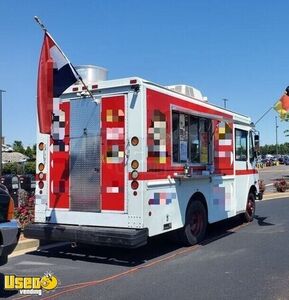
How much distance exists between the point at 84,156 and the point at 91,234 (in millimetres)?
1365

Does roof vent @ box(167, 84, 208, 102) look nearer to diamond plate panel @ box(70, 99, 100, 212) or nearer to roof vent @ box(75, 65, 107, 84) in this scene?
roof vent @ box(75, 65, 107, 84)

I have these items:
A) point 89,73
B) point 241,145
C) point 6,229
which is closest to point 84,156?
point 89,73

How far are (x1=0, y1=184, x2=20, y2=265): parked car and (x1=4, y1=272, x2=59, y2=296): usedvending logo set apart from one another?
0.60 metres

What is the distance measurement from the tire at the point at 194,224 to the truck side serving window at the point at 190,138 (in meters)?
0.89

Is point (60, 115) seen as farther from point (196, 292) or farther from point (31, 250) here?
point (196, 292)

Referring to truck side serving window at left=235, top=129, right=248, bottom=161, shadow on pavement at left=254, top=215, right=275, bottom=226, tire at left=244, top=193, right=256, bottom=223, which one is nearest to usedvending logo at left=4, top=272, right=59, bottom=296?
truck side serving window at left=235, top=129, right=248, bottom=161

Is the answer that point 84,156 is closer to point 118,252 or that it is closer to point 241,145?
point 118,252

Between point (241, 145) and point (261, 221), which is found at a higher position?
point (241, 145)

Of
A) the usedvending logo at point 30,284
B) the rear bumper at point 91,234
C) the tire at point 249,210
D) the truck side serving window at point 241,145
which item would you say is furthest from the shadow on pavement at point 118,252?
the tire at point 249,210

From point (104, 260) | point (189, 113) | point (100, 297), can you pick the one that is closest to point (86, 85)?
point (189, 113)

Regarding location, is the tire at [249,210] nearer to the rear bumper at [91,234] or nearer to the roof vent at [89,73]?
the rear bumper at [91,234]

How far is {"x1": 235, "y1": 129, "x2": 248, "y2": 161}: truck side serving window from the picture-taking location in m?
11.7

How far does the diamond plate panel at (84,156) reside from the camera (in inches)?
326

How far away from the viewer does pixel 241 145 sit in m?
12.0
